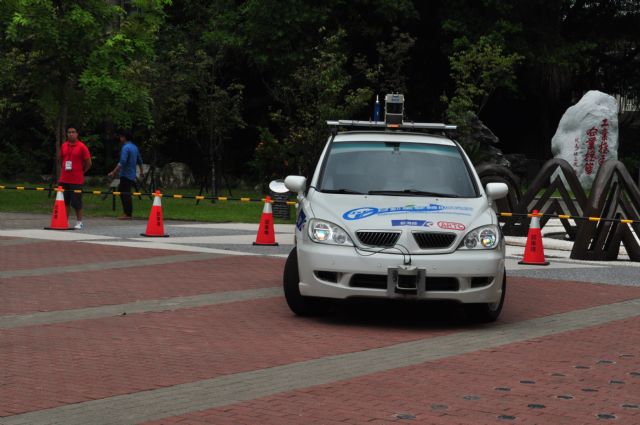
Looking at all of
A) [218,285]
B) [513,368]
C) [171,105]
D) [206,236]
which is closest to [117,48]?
[171,105]

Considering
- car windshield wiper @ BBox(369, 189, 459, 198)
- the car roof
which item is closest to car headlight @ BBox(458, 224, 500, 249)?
car windshield wiper @ BBox(369, 189, 459, 198)

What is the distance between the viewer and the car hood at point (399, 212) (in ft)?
37.5

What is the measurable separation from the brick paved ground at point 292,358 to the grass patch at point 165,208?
12.5 m

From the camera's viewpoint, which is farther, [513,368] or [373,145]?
[373,145]

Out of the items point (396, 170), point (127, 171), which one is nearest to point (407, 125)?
point (396, 170)

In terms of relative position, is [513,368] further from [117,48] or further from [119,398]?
[117,48]

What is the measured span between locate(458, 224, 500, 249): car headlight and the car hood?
60 mm

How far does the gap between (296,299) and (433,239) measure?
1.47 m

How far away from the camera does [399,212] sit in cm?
1162

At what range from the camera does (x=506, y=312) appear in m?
12.8

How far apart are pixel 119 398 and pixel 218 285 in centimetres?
641

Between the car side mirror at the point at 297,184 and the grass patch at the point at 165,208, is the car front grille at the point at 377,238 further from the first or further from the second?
the grass patch at the point at 165,208

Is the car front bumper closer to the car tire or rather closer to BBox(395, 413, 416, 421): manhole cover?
the car tire

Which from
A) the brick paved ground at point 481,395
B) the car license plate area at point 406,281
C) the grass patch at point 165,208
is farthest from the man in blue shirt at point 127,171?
the brick paved ground at point 481,395
